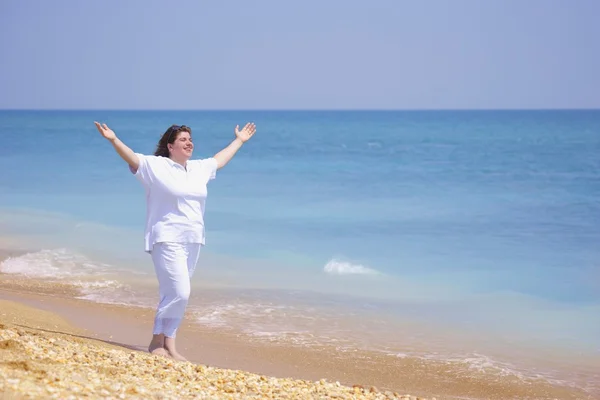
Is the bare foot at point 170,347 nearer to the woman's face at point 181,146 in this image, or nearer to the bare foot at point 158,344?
the bare foot at point 158,344

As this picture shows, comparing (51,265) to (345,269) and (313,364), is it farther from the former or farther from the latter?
(313,364)

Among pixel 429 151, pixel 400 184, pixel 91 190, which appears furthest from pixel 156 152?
pixel 429 151

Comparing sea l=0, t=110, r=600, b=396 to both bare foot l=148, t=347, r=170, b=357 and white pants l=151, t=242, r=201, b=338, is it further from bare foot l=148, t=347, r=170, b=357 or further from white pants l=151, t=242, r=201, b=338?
white pants l=151, t=242, r=201, b=338

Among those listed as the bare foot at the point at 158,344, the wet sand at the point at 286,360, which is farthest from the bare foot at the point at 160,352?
the wet sand at the point at 286,360

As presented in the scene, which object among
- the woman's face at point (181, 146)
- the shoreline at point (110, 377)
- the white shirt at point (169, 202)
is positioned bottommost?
the shoreline at point (110, 377)

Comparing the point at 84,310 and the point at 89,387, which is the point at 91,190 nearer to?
the point at 84,310

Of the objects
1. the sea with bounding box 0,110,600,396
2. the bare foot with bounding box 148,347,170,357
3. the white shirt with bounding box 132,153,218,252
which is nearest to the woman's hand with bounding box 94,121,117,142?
the white shirt with bounding box 132,153,218,252

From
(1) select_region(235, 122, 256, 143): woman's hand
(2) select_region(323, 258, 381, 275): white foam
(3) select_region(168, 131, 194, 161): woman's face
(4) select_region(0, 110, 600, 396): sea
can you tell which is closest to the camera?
(3) select_region(168, 131, 194, 161): woman's face

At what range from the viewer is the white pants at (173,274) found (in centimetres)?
618

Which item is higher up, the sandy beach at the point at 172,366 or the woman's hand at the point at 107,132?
the woman's hand at the point at 107,132

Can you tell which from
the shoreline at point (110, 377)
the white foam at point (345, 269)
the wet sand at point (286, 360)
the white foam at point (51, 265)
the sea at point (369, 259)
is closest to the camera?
the shoreline at point (110, 377)

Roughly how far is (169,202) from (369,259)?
6.45 m

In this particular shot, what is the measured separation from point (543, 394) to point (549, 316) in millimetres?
2691

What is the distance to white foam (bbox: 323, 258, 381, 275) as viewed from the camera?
1117 centimetres
